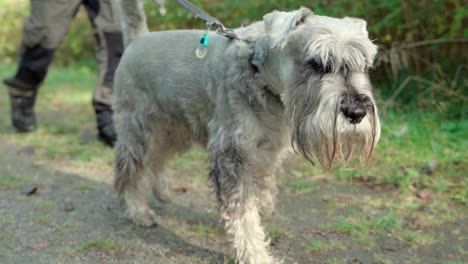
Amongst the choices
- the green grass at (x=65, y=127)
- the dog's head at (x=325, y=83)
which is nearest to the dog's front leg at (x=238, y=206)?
the dog's head at (x=325, y=83)

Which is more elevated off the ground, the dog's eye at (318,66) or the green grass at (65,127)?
the dog's eye at (318,66)

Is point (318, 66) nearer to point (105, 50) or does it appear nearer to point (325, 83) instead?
point (325, 83)

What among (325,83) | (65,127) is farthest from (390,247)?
(65,127)

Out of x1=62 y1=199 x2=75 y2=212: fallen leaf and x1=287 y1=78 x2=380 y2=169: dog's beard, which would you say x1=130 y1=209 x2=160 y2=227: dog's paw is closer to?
x1=62 y1=199 x2=75 y2=212: fallen leaf

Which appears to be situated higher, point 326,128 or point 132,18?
point 132,18

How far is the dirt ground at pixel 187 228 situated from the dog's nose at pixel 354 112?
3.33 ft

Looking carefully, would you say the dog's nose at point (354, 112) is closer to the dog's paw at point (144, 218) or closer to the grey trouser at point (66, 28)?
the dog's paw at point (144, 218)

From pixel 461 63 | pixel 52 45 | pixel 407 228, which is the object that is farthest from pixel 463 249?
pixel 52 45

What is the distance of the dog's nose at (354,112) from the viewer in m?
2.88

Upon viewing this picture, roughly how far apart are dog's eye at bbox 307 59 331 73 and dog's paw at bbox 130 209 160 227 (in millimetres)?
1701

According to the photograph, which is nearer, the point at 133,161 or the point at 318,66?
the point at 318,66

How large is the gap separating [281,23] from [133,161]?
4.83ft

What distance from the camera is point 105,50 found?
5.81 metres

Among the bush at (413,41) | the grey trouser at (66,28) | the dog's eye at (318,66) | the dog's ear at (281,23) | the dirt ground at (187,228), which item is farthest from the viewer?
the bush at (413,41)
